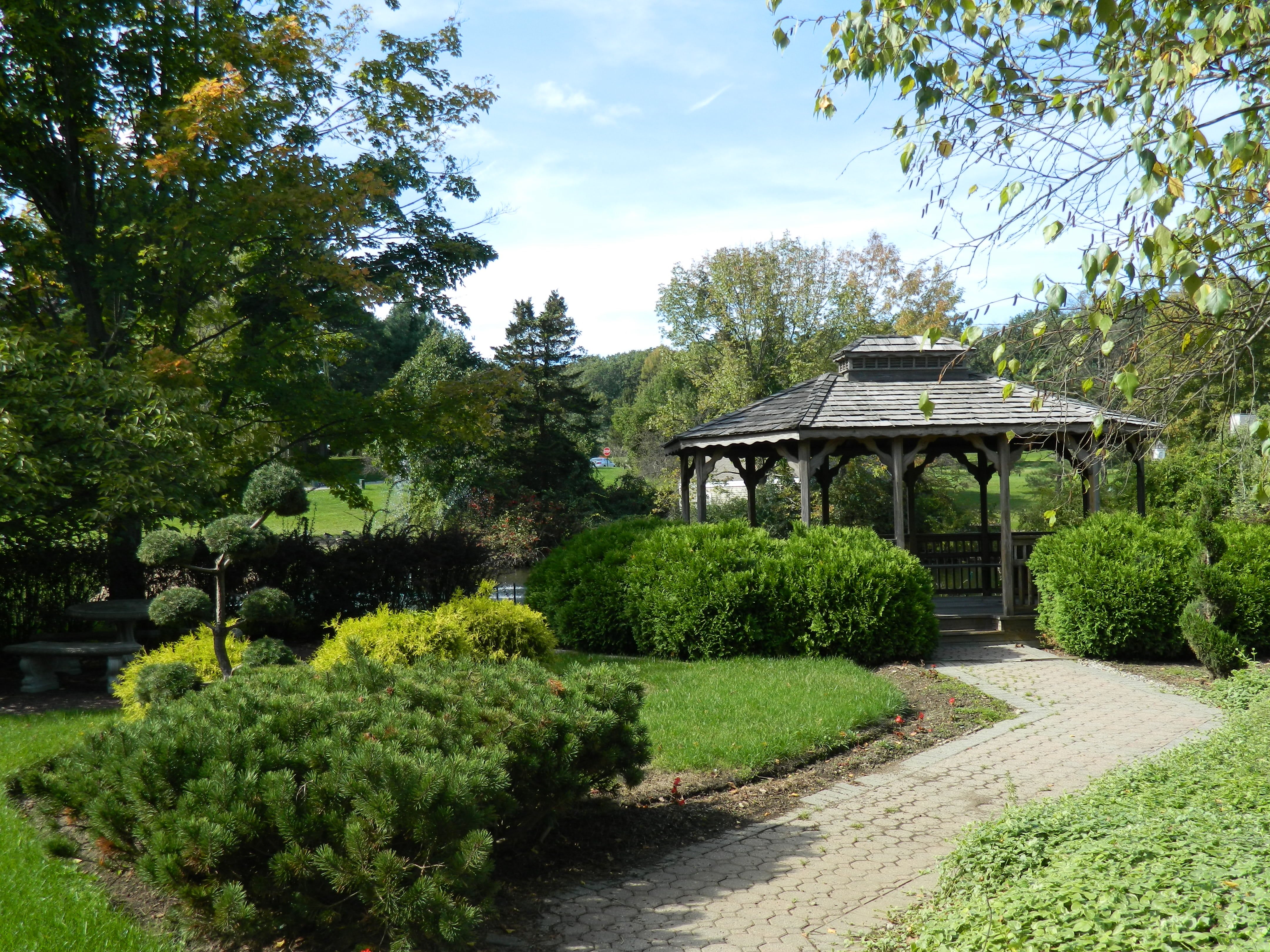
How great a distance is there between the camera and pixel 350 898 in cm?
360

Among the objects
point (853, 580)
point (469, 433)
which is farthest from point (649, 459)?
point (853, 580)

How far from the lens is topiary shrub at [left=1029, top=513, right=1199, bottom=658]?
1066 centimetres

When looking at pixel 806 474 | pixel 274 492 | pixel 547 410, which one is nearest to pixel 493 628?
pixel 274 492

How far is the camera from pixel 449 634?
22.9 ft

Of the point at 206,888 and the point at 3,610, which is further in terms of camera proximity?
the point at 3,610

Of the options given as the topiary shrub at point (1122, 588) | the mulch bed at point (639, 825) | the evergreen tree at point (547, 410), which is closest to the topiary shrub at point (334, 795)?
the mulch bed at point (639, 825)

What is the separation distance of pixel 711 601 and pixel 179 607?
18.2ft

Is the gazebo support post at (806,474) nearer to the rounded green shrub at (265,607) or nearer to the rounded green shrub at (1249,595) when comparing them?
the rounded green shrub at (1249,595)

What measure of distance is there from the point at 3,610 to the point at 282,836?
10.2 meters

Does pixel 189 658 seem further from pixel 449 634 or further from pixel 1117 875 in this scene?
pixel 1117 875

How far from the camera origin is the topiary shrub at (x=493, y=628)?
7043 millimetres

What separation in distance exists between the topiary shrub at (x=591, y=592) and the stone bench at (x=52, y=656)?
15.6 ft

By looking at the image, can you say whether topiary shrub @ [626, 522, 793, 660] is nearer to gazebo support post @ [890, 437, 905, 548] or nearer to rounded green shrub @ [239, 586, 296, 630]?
gazebo support post @ [890, 437, 905, 548]

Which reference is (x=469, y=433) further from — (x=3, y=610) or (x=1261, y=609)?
(x=1261, y=609)
